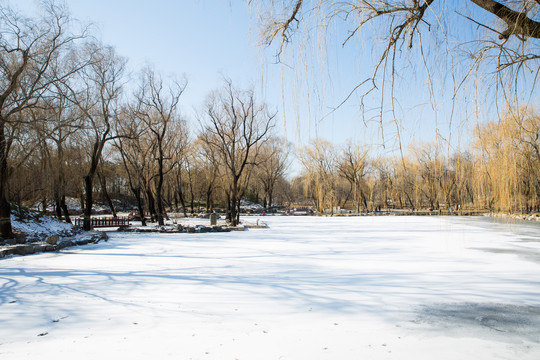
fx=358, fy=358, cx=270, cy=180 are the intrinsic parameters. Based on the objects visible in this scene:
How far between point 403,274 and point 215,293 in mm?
3462

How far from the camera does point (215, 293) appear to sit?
515 centimetres

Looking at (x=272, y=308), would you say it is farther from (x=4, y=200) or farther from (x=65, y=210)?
(x=65, y=210)

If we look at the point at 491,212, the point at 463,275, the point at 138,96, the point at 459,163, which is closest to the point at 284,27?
the point at 459,163

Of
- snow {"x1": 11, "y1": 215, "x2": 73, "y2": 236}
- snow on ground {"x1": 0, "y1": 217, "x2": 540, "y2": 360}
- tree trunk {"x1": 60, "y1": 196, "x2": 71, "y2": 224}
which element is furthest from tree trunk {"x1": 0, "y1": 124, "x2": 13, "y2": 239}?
tree trunk {"x1": 60, "y1": 196, "x2": 71, "y2": 224}

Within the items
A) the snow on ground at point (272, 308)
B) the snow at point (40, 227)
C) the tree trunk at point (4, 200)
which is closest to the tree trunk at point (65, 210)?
the snow at point (40, 227)

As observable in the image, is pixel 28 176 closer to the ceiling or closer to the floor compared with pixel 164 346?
closer to the ceiling

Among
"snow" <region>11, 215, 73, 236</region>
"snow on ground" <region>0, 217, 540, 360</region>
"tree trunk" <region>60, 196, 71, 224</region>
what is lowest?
"snow on ground" <region>0, 217, 540, 360</region>

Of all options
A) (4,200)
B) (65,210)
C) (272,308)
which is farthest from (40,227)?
(272,308)

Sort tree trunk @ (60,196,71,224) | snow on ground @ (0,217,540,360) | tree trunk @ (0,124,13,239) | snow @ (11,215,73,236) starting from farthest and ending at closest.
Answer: tree trunk @ (60,196,71,224) → snow @ (11,215,73,236) → tree trunk @ (0,124,13,239) → snow on ground @ (0,217,540,360)

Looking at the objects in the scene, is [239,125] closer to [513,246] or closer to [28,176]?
[28,176]

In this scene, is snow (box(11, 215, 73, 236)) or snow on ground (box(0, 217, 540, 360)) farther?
snow (box(11, 215, 73, 236))

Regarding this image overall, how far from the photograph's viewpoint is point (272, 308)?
176 inches

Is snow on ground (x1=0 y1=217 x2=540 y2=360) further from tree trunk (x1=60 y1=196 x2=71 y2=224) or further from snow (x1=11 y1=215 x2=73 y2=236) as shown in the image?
tree trunk (x1=60 y1=196 x2=71 y2=224)

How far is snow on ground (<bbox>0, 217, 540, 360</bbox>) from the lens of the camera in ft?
10.6
